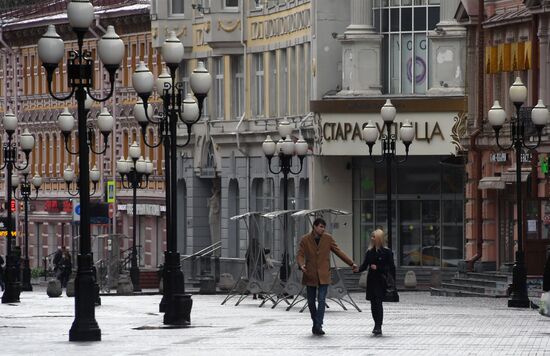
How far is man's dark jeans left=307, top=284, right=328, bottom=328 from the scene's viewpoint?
3688cm

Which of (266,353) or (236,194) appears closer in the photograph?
(266,353)

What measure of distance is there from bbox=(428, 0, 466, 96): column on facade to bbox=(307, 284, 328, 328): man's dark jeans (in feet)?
124

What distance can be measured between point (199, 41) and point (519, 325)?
5143cm

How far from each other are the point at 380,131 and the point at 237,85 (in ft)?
50.0

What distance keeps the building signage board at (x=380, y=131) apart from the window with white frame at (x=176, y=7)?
15.0m

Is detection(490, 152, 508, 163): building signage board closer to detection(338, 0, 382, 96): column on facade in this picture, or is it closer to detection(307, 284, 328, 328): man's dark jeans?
detection(338, 0, 382, 96): column on facade

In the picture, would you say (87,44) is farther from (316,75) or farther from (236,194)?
(316,75)

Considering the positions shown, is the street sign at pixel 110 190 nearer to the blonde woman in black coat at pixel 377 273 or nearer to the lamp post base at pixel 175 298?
the lamp post base at pixel 175 298

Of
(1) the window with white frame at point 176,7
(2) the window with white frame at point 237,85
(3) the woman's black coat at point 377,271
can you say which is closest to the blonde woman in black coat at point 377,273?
(3) the woman's black coat at point 377,271

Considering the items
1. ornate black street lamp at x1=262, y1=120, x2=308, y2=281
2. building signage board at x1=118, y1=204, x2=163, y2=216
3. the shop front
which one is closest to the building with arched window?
building signage board at x1=118, y1=204, x2=163, y2=216

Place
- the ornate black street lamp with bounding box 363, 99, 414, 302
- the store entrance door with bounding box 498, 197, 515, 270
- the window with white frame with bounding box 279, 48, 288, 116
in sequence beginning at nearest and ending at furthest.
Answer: the ornate black street lamp with bounding box 363, 99, 414, 302 → the store entrance door with bounding box 498, 197, 515, 270 → the window with white frame with bounding box 279, 48, 288, 116

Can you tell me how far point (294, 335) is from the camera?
37156 millimetres

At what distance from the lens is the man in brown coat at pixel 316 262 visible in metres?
37.2

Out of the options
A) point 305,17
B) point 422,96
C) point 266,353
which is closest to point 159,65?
point 305,17
